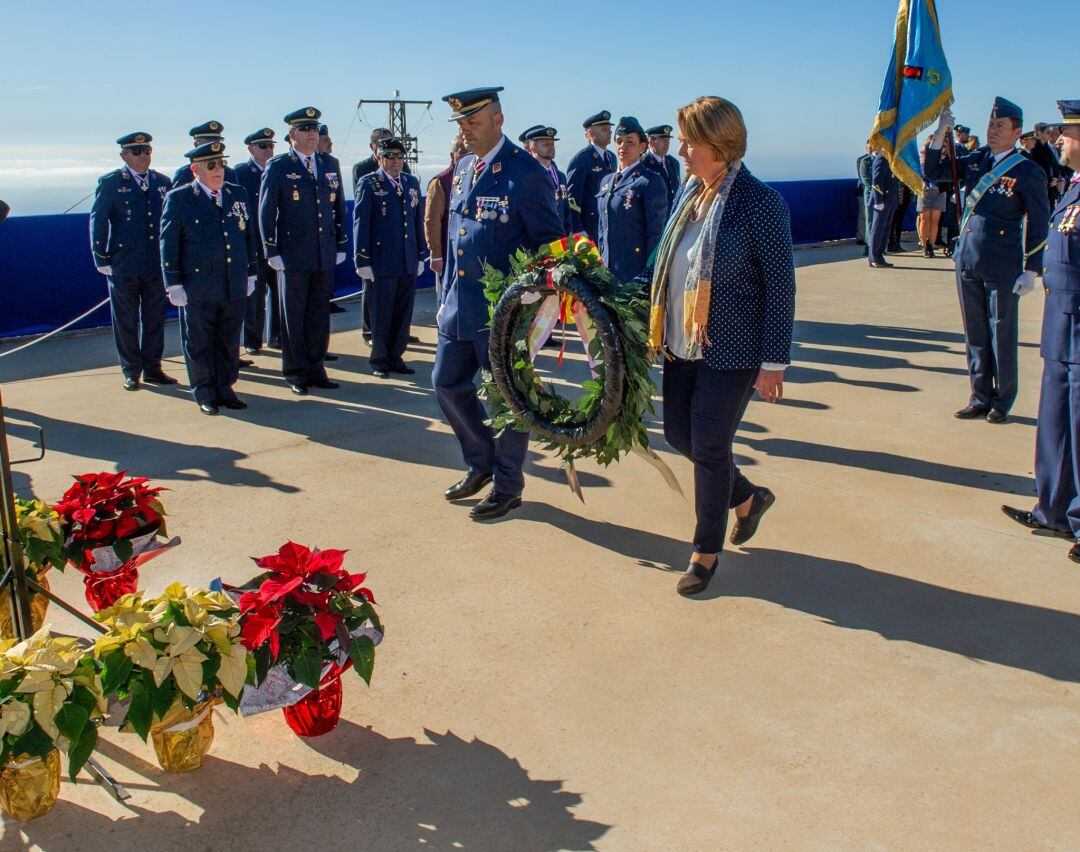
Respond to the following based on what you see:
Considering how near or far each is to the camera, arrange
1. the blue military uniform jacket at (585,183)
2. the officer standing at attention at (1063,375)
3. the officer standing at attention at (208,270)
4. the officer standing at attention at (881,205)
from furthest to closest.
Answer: the officer standing at attention at (881,205)
the blue military uniform jacket at (585,183)
the officer standing at attention at (208,270)
the officer standing at attention at (1063,375)

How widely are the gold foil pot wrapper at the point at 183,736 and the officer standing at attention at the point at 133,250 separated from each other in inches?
222

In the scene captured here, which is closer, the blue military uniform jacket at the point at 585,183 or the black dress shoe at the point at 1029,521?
the black dress shoe at the point at 1029,521

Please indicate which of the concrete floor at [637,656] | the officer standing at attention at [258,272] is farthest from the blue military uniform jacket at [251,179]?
the concrete floor at [637,656]

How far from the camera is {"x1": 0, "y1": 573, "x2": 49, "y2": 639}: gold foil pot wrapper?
346cm

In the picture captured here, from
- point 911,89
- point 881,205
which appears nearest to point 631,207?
point 911,89

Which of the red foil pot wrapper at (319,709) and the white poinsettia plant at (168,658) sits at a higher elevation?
the white poinsettia plant at (168,658)

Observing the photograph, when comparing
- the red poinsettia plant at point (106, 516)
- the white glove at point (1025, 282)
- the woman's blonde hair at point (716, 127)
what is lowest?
the red poinsettia plant at point (106, 516)

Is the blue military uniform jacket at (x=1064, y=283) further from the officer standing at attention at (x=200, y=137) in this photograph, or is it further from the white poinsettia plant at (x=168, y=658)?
the officer standing at attention at (x=200, y=137)

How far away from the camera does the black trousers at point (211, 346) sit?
732 cm

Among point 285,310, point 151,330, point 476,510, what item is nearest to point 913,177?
point 476,510

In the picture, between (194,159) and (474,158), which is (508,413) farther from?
(194,159)

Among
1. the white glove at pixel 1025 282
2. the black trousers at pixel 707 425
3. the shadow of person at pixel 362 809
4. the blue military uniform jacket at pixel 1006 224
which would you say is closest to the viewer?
the shadow of person at pixel 362 809

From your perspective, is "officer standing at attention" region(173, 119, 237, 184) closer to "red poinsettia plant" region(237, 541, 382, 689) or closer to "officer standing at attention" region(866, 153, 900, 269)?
"red poinsettia plant" region(237, 541, 382, 689)

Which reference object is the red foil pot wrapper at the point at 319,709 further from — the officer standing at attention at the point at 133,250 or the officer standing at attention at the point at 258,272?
the officer standing at attention at the point at 258,272
